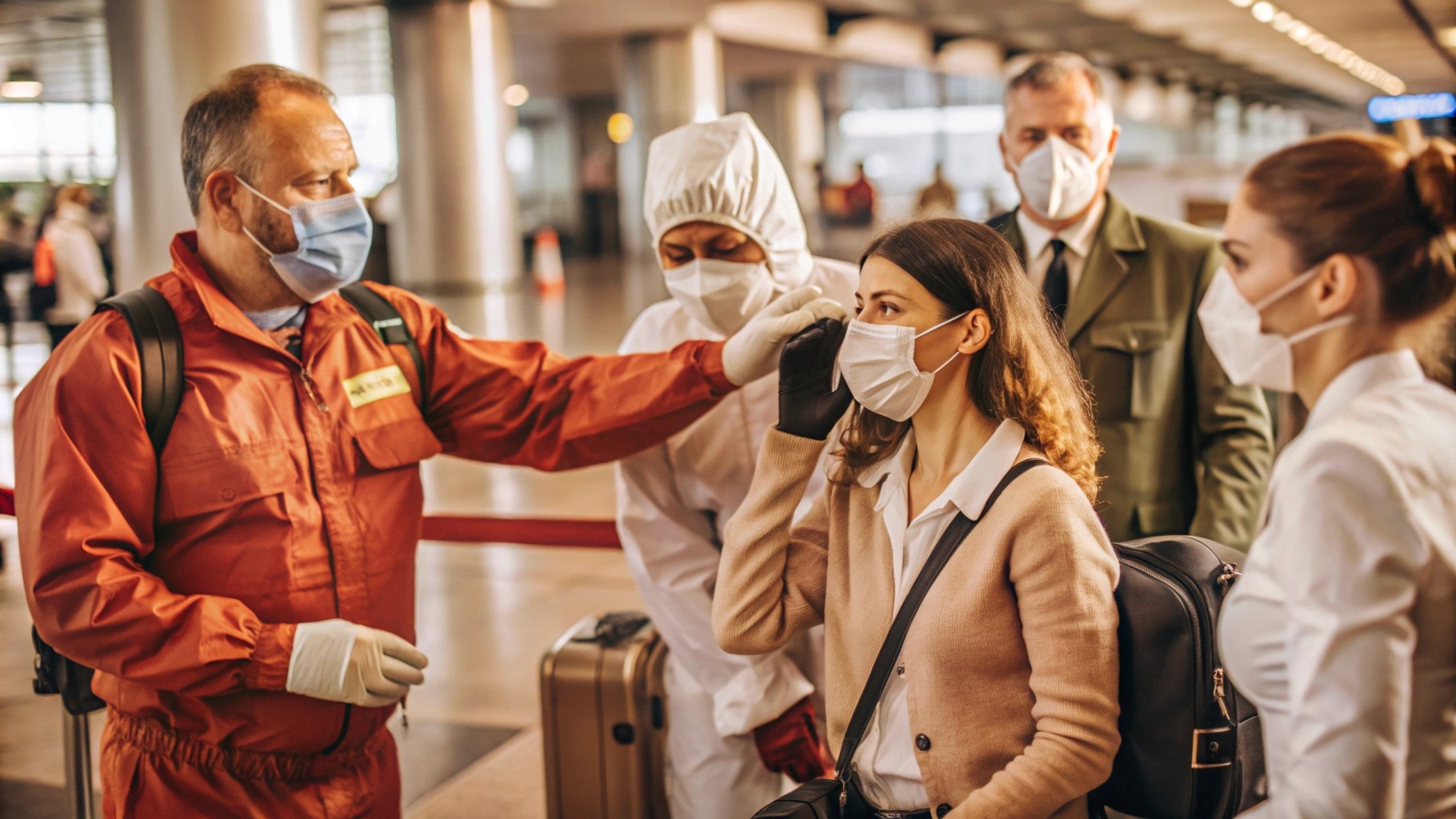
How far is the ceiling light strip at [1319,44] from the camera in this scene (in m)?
23.4

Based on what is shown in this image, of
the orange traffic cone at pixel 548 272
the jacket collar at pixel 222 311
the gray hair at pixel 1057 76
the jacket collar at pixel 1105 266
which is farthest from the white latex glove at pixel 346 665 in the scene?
the orange traffic cone at pixel 548 272

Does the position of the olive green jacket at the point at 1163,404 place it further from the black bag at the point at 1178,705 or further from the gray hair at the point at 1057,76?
the black bag at the point at 1178,705

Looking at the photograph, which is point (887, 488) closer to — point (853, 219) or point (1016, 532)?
point (1016, 532)

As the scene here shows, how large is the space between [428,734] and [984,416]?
2882 mm

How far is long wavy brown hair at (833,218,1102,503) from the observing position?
6.17 ft

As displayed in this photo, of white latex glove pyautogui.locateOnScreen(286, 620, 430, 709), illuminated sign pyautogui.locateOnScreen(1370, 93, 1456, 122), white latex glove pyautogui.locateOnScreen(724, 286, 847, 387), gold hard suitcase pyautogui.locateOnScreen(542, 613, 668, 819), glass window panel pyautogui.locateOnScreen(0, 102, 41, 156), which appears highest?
glass window panel pyautogui.locateOnScreen(0, 102, 41, 156)

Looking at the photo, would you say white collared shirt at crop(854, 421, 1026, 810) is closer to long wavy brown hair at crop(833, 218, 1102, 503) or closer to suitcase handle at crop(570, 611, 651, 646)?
long wavy brown hair at crop(833, 218, 1102, 503)

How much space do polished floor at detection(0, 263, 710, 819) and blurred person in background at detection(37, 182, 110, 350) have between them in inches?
92.1

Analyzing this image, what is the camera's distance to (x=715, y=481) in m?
2.74

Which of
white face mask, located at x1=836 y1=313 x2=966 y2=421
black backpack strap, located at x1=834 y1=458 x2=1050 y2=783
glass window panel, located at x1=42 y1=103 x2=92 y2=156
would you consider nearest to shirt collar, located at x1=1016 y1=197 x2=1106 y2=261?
white face mask, located at x1=836 y1=313 x2=966 y2=421

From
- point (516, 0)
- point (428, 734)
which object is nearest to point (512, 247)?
point (516, 0)

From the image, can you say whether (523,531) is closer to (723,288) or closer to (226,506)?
(723,288)

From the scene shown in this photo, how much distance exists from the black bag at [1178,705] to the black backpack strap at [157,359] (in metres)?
1.59

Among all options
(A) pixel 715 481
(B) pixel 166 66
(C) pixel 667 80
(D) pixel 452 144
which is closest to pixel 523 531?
(A) pixel 715 481
